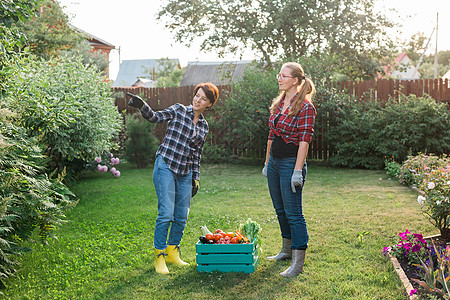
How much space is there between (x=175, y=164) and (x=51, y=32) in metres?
13.7

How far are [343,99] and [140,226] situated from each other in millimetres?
8128

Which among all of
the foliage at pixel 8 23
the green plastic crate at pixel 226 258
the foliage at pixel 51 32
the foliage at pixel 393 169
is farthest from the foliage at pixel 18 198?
the foliage at pixel 51 32

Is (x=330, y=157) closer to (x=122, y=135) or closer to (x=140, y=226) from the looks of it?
(x=122, y=135)

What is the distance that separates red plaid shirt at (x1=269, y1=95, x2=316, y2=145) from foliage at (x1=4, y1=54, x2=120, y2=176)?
3.08 m

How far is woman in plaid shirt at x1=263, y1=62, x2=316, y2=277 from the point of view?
3855 mm

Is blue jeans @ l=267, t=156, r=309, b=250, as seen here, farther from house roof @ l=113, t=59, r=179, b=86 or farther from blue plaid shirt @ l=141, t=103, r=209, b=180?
house roof @ l=113, t=59, r=179, b=86

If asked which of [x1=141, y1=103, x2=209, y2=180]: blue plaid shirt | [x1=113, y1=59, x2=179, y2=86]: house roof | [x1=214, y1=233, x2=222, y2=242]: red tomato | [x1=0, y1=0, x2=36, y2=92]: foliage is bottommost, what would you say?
[x1=214, y1=233, x2=222, y2=242]: red tomato

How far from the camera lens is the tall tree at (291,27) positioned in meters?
17.5

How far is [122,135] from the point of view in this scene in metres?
13.5

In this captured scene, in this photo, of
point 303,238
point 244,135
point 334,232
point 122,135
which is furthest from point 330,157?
point 303,238

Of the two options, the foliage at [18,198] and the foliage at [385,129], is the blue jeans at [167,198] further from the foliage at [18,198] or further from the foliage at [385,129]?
the foliage at [385,129]

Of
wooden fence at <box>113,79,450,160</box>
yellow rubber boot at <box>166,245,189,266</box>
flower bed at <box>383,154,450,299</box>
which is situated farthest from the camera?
wooden fence at <box>113,79,450,160</box>

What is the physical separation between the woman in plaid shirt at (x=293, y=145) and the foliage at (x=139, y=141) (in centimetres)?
871

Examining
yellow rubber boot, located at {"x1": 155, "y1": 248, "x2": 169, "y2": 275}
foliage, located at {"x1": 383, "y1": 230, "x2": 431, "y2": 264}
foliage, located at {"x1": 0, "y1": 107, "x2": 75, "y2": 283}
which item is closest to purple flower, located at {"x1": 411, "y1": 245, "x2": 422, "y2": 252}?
foliage, located at {"x1": 383, "y1": 230, "x2": 431, "y2": 264}
